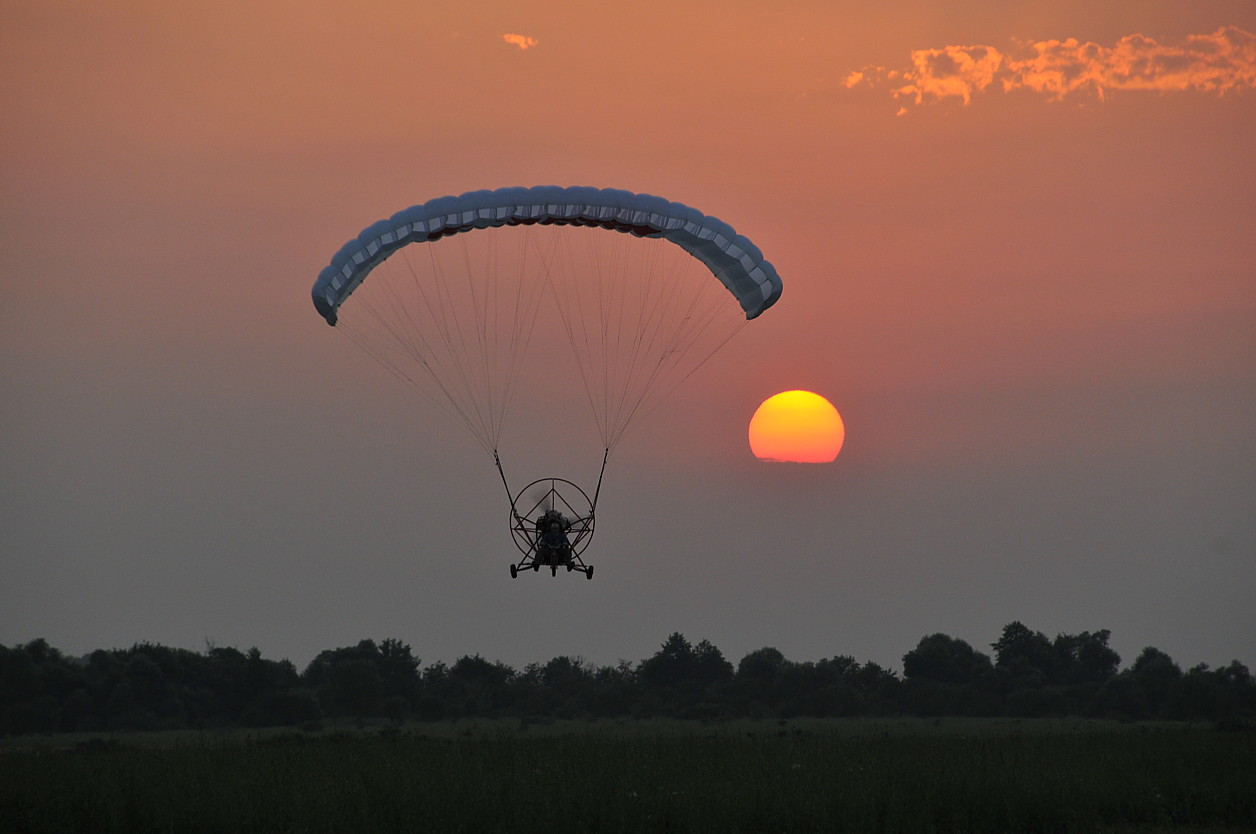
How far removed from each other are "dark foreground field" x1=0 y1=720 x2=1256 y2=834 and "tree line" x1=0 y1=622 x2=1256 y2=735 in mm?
23087

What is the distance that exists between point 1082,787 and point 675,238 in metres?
12.8

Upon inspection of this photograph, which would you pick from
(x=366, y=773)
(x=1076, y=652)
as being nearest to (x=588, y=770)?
(x=366, y=773)

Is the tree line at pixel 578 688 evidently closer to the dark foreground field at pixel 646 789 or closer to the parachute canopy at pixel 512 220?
the dark foreground field at pixel 646 789

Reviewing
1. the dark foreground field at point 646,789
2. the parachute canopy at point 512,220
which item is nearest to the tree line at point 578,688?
the dark foreground field at point 646,789

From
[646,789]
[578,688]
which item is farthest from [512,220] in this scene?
[578,688]

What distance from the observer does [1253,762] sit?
28281mm

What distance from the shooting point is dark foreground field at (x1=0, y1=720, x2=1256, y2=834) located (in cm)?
2266

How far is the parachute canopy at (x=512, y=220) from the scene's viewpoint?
25.4 meters

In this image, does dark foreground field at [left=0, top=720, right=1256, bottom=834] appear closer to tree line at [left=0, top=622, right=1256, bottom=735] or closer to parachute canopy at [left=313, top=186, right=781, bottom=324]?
parachute canopy at [left=313, top=186, right=781, bottom=324]

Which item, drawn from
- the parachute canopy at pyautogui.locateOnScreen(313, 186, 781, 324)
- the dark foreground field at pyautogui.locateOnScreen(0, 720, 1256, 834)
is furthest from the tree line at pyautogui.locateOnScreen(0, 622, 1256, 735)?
the parachute canopy at pyautogui.locateOnScreen(313, 186, 781, 324)

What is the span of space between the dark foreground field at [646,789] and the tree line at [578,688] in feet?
75.7

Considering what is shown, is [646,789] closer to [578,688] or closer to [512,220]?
[512,220]

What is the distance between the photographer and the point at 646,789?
952 inches

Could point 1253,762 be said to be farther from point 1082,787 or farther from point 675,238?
point 675,238
